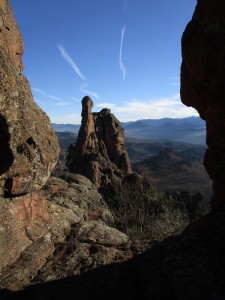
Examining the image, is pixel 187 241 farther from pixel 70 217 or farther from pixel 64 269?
pixel 70 217

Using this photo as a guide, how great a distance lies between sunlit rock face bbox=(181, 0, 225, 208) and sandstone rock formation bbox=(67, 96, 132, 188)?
5199 cm

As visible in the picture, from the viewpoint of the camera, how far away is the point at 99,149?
241ft

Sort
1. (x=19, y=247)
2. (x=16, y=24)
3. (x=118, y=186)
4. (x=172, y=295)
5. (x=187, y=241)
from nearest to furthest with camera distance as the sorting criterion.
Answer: (x=172, y=295)
(x=187, y=241)
(x=19, y=247)
(x=16, y=24)
(x=118, y=186)

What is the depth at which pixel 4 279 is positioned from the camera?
8.36 meters

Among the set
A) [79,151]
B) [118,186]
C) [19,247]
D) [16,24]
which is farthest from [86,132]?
[19,247]

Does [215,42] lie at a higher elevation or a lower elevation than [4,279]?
higher

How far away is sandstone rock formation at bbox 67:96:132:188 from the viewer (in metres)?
63.7

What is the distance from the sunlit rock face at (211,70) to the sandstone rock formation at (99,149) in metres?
52.0

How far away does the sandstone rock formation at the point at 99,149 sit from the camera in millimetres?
63688

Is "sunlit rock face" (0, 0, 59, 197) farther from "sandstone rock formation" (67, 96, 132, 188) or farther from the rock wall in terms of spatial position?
"sandstone rock formation" (67, 96, 132, 188)

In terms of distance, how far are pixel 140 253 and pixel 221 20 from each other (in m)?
6.09

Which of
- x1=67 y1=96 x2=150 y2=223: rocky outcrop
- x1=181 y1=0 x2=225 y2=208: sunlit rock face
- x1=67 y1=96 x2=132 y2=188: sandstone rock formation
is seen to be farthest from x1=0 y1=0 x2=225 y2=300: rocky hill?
x1=67 y1=96 x2=132 y2=188: sandstone rock formation

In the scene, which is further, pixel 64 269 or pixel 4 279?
pixel 64 269

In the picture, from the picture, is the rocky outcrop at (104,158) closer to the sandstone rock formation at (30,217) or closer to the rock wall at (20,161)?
the sandstone rock formation at (30,217)
